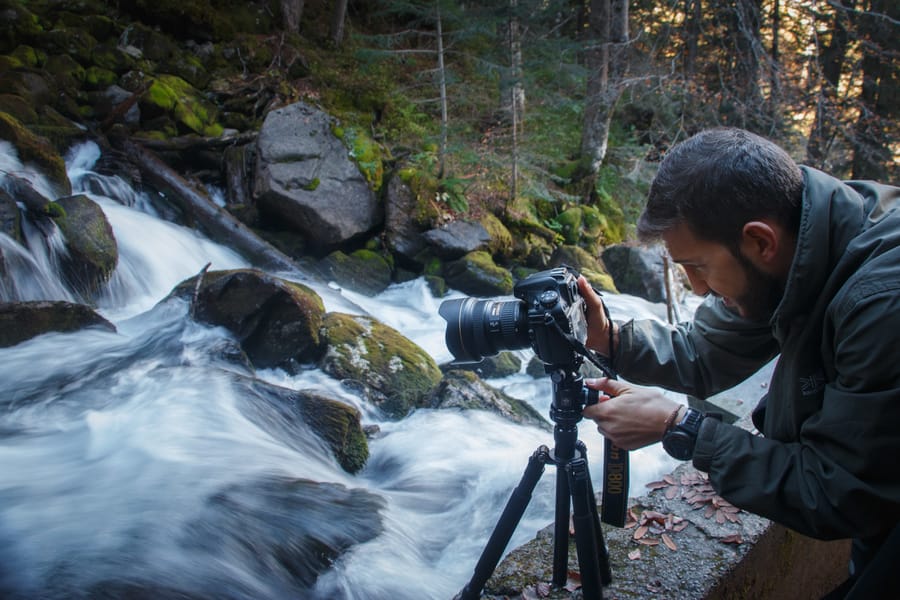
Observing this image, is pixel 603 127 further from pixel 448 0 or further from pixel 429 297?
pixel 429 297

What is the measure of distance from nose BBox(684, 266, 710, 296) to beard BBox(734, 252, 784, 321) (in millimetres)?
100

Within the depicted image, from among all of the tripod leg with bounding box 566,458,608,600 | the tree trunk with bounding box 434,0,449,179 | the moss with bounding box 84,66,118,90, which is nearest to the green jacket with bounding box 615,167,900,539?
the tripod leg with bounding box 566,458,608,600

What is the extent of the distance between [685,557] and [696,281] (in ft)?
3.44

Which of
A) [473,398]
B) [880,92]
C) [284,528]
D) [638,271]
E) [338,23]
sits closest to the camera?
[284,528]

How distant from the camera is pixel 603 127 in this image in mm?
10750

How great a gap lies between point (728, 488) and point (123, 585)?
2.20 metres

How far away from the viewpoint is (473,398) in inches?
173

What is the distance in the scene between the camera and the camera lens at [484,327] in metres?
1.78

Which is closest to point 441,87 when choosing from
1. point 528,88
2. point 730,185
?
point 528,88

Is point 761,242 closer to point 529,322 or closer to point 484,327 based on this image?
point 529,322

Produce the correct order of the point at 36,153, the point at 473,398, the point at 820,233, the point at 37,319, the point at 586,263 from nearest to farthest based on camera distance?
the point at 820,233, the point at 37,319, the point at 473,398, the point at 36,153, the point at 586,263

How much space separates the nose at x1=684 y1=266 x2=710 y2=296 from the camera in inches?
65.1

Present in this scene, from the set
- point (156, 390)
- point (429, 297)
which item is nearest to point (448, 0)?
point (429, 297)

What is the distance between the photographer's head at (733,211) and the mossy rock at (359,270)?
6454 mm
